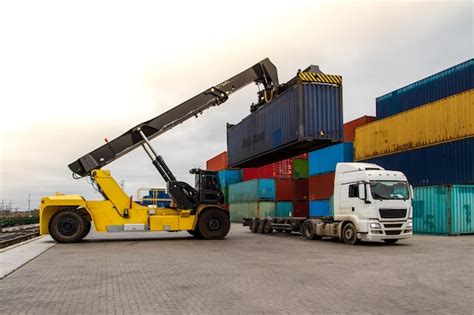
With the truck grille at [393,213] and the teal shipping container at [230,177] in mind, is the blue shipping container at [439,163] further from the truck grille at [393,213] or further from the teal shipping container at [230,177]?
the teal shipping container at [230,177]

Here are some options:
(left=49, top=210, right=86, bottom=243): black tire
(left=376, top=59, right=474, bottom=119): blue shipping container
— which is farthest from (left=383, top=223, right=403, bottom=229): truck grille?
(left=49, top=210, right=86, bottom=243): black tire

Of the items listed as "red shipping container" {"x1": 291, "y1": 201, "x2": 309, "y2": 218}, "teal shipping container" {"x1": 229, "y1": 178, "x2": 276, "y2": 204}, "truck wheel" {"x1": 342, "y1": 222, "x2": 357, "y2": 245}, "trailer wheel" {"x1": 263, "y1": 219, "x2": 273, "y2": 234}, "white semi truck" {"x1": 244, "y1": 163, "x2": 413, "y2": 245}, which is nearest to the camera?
"white semi truck" {"x1": 244, "y1": 163, "x2": 413, "y2": 245}

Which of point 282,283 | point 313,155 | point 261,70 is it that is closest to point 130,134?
point 261,70

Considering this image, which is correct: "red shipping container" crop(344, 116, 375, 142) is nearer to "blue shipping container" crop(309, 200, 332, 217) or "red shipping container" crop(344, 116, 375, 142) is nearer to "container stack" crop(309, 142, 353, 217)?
"container stack" crop(309, 142, 353, 217)

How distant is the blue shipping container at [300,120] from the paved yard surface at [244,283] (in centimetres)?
522

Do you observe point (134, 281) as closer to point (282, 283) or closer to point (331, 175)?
point (282, 283)

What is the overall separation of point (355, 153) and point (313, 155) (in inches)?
169

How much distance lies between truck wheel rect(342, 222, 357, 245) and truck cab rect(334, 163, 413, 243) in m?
0.20

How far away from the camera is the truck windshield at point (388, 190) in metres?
16.5

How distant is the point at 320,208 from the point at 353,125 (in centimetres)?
631

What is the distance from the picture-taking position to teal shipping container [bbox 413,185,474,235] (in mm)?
21766

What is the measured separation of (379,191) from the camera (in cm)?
1658

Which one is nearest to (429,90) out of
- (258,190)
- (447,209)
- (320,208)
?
(447,209)

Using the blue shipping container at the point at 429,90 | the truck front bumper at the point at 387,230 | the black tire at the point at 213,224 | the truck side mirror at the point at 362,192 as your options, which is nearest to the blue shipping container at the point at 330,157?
the blue shipping container at the point at 429,90
